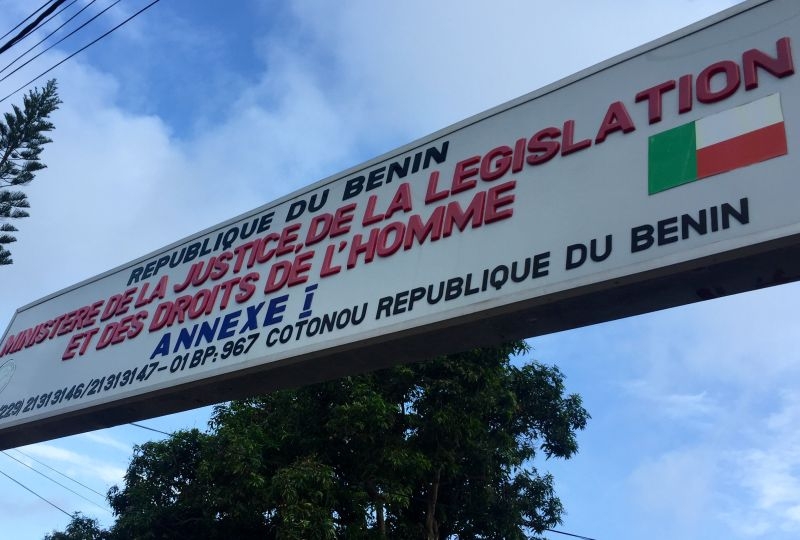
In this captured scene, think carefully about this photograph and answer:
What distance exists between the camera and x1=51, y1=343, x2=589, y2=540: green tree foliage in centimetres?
1248

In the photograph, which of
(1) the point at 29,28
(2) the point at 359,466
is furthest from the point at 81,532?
(1) the point at 29,28

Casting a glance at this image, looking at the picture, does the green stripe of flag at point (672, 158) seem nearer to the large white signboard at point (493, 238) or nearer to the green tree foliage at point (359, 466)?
the large white signboard at point (493, 238)

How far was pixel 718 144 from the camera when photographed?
448cm

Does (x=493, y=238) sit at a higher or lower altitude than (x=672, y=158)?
lower

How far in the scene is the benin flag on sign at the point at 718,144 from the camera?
4309mm

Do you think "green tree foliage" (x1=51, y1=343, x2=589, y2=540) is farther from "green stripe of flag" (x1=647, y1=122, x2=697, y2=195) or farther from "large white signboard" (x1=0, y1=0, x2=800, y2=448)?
"green stripe of flag" (x1=647, y1=122, x2=697, y2=195)

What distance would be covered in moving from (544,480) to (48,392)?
1059 cm

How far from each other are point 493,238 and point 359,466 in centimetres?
869

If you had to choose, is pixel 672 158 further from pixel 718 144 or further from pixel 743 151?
pixel 743 151

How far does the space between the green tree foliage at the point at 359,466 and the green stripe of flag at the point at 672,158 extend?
8377 mm

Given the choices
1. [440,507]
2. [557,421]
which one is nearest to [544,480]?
[557,421]

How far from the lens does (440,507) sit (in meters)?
14.6

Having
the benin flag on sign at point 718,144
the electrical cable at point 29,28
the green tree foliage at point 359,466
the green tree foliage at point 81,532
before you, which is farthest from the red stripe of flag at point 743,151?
the green tree foliage at point 81,532

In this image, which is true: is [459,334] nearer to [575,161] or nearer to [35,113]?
[575,161]
